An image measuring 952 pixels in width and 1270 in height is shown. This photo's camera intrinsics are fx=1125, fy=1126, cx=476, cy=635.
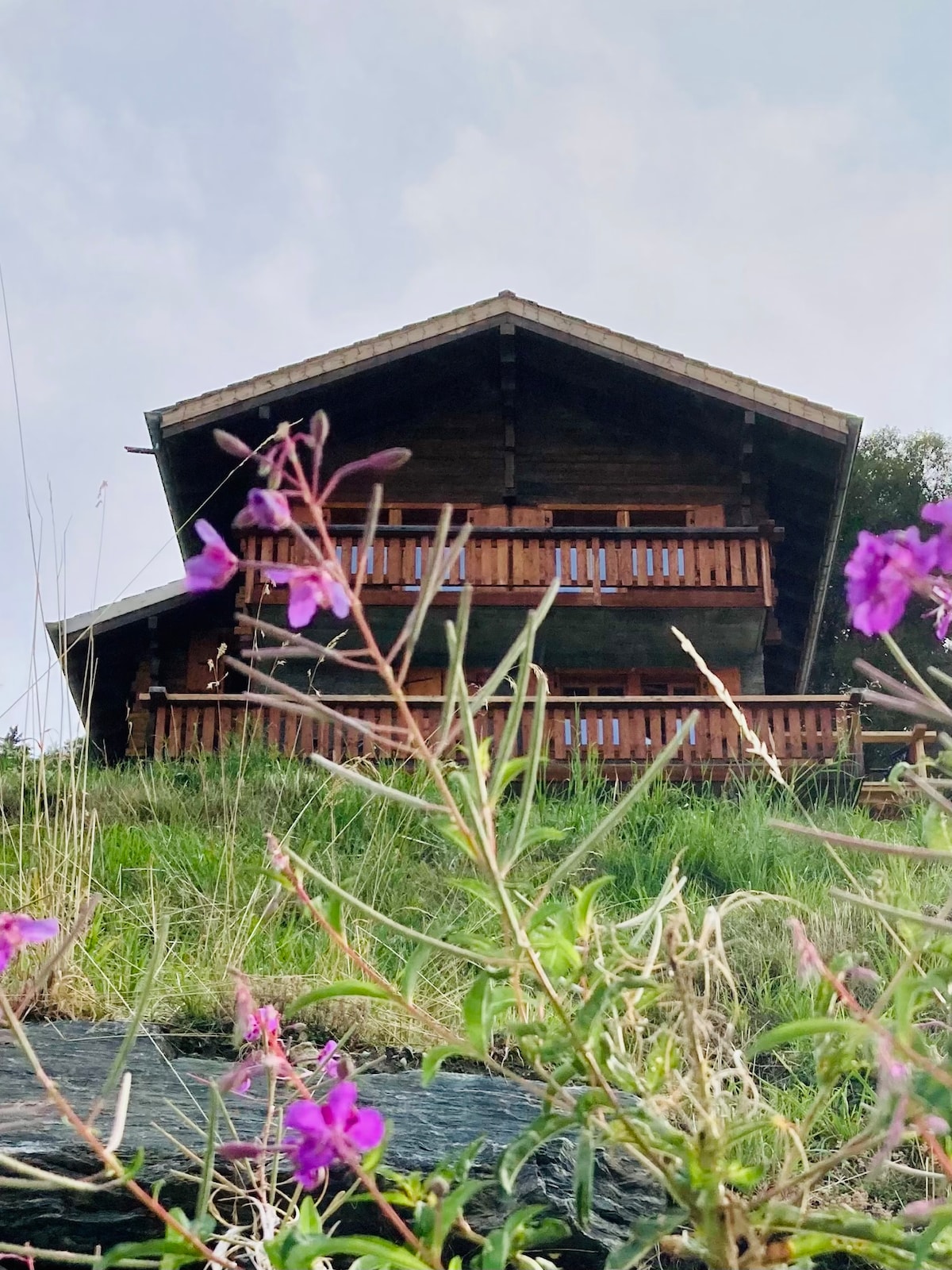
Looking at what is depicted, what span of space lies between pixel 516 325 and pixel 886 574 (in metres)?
12.0

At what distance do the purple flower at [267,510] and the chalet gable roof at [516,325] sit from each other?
11342mm

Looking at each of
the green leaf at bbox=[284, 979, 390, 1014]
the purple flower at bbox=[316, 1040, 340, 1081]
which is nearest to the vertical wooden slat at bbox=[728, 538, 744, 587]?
the purple flower at bbox=[316, 1040, 340, 1081]

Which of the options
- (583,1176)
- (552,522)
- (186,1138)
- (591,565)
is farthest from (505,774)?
(552,522)

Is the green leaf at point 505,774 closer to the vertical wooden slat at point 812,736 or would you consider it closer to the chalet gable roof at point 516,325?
the vertical wooden slat at point 812,736

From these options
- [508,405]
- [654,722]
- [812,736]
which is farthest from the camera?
[508,405]

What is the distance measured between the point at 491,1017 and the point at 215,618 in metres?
13.2

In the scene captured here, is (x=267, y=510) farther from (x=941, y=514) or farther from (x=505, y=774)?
(x=941, y=514)

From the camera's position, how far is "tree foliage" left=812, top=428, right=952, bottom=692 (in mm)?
22828

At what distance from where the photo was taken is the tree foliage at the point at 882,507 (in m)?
22.8

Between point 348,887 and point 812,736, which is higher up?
point 812,736

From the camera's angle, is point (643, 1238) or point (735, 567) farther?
point (735, 567)

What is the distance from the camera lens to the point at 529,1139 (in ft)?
3.38

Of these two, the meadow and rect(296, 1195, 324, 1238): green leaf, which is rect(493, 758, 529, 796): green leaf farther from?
rect(296, 1195, 324, 1238): green leaf

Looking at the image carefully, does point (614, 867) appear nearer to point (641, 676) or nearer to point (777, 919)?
point (777, 919)
